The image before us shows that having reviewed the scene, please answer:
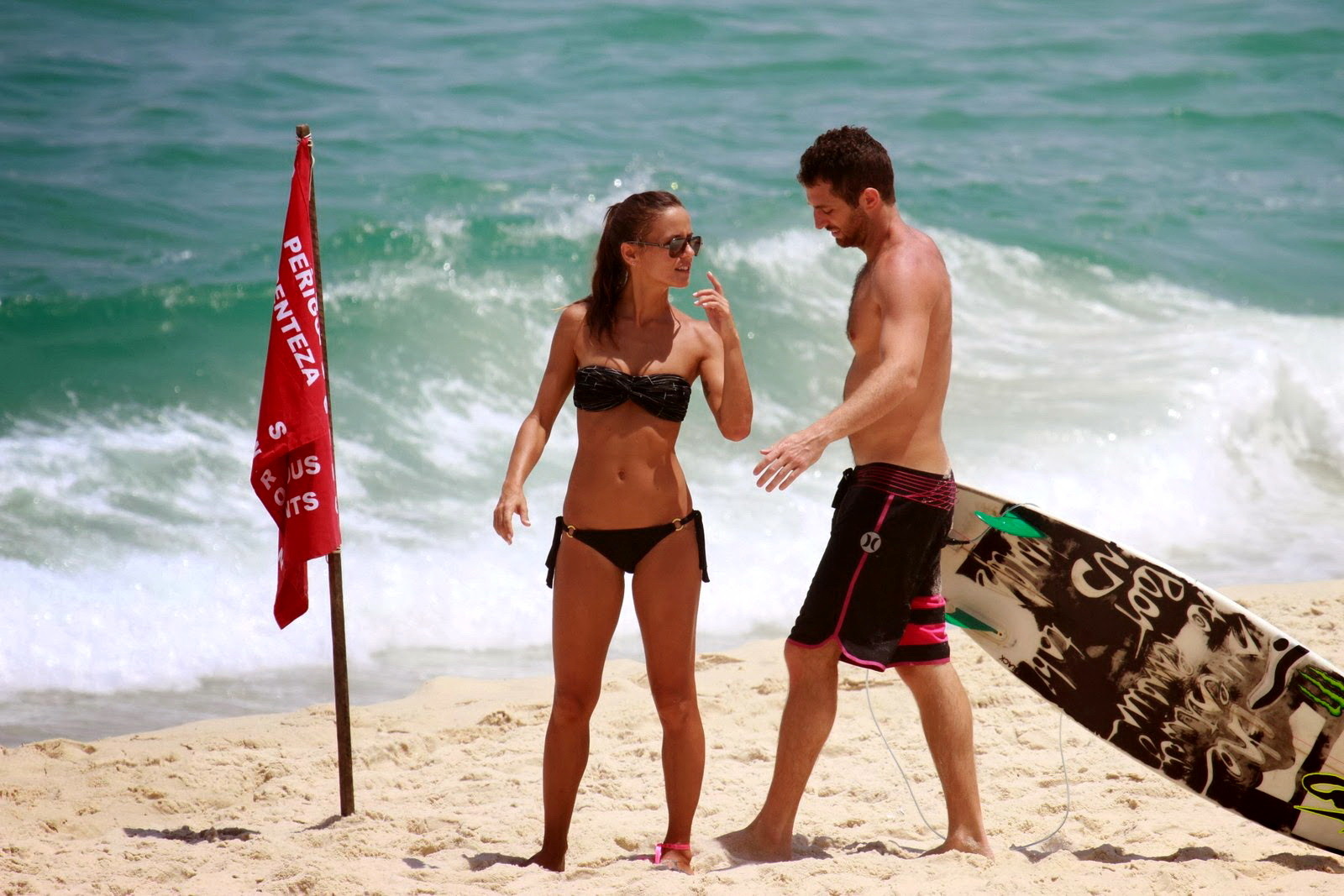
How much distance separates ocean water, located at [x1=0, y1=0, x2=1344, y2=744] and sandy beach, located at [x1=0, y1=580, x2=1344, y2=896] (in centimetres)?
93

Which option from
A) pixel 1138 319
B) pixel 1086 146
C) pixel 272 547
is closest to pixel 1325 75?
pixel 1086 146

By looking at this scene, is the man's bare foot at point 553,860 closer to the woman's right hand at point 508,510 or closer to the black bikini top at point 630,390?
the woman's right hand at point 508,510

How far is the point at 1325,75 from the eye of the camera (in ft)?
63.1

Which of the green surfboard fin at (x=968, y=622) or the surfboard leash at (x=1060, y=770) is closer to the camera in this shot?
the surfboard leash at (x=1060, y=770)

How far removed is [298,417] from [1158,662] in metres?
2.73

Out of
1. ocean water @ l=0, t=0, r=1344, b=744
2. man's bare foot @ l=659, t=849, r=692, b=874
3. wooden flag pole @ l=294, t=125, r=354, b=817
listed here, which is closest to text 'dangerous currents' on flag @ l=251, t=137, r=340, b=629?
wooden flag pole @ l=294, t=125, r=354, b=817

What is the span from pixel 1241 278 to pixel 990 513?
1121cm

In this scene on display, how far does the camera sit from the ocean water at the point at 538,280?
7.42 m

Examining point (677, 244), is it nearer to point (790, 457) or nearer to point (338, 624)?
point (790, 457)

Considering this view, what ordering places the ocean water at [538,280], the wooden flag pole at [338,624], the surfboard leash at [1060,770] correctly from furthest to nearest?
the ocean water at [538,280], the surfboard leash at [1060,770], the wooden flag pole at [338,624]

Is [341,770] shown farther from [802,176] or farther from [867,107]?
[867,107]

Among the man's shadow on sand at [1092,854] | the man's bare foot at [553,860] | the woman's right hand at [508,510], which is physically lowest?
the man's shadow on sand at [1092,854]

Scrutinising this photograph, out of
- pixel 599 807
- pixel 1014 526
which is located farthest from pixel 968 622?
pixel 599 807

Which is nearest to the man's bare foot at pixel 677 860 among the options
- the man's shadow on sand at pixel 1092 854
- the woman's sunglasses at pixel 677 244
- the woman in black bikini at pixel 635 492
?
the woman in black bikini at pixel 635 492
